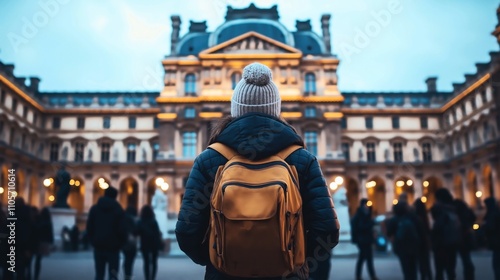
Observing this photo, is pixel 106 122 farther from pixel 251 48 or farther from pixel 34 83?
pixel 251 48

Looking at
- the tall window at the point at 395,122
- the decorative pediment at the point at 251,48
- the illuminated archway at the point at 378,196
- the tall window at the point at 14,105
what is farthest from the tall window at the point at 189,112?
the tall window at the point at 395,122

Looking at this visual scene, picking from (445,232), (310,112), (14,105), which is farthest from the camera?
(310,112)

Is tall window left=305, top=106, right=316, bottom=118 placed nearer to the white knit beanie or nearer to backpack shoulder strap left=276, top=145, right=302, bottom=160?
the white knit beanie

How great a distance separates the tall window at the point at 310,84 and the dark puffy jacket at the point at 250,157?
44.4 m

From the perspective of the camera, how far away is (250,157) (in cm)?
281

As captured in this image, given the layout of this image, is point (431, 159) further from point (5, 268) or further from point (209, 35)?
point (5, 268)

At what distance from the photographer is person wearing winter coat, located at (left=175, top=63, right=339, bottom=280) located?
2.87 meters

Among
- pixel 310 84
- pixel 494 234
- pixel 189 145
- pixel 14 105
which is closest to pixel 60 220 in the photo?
pixel 494 234

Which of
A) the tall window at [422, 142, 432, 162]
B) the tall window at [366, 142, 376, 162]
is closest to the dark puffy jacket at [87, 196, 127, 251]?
the tall window at [366, 142, 376, 162]

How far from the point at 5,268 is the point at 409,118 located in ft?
172

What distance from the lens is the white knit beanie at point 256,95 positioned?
320 cm

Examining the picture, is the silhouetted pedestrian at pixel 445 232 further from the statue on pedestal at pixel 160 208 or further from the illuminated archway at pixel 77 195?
the illuminated archway at pixel 77 195

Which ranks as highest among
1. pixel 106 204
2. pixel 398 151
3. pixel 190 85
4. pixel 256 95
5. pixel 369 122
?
pixel 190 85

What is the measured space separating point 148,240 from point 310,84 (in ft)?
128
